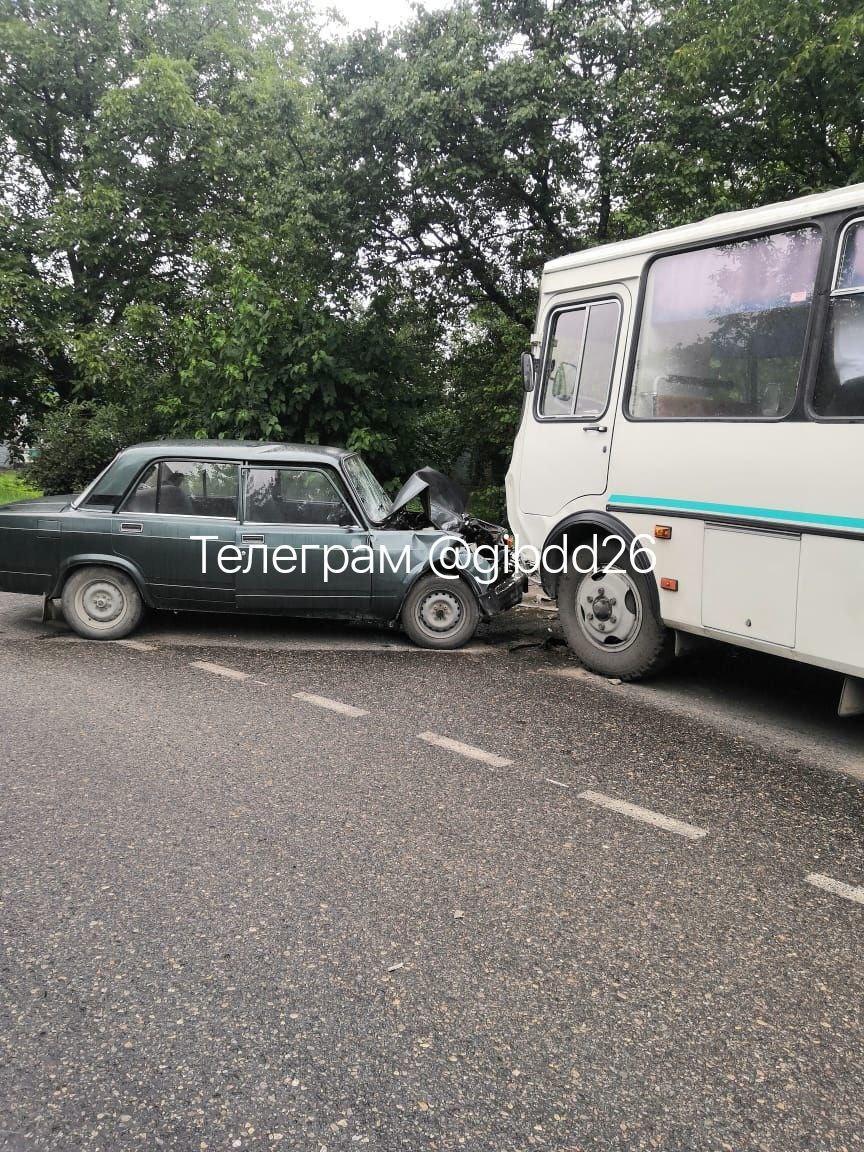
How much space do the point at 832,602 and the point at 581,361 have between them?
2750mm

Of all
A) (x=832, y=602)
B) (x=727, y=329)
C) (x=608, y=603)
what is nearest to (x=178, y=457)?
(x=608, y=603)

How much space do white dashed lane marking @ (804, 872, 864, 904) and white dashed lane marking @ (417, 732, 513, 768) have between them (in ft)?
5.41

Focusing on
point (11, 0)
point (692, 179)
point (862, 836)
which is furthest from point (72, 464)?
point (862, 836)

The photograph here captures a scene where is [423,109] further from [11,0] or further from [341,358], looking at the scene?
[11,0]

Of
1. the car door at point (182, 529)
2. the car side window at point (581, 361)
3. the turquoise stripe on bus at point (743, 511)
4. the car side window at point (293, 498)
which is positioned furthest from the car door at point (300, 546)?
the turquoise stripe on bus at point (743, 511)

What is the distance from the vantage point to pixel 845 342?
509cm

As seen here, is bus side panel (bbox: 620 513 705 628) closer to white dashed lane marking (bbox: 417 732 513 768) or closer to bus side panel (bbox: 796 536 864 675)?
bus side panel (bbox: 796 536 864 675)

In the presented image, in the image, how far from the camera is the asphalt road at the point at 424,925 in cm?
237

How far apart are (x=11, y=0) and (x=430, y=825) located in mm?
24667

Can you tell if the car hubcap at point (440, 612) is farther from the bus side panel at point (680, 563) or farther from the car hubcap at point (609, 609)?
the bus side panel at point (680, 563)

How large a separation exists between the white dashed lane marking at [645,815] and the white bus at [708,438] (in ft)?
5.14

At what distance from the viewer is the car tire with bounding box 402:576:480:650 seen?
748 centimetres

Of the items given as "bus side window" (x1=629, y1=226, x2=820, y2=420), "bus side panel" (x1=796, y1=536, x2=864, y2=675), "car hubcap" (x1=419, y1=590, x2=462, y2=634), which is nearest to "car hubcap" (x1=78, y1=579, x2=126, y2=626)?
"car hubcap" (x1=419, y1=590, x2=462, y2=634)

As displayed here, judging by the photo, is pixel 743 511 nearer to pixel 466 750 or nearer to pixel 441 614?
pixel 466 750
